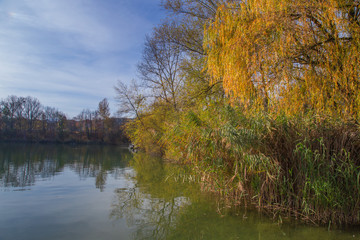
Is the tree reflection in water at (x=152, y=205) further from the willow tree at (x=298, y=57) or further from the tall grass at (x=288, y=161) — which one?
the willow tree at (x=298, y=57)

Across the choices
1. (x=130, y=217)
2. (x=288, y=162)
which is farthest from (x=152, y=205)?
(x=288, y=162)

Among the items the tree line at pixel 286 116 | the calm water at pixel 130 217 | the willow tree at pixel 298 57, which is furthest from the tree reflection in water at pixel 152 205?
the willow tree at pixel 298 57

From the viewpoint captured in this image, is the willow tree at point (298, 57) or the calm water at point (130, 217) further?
the willow tree at point (298, 57)

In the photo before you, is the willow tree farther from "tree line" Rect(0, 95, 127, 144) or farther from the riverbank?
"tree line" Rect(0, 95, 127, 144)

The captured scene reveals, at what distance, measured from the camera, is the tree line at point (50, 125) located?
162 feet

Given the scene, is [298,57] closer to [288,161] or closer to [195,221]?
[288,161]

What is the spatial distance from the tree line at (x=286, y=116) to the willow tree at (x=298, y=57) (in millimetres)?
21

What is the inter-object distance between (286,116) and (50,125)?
195 ft

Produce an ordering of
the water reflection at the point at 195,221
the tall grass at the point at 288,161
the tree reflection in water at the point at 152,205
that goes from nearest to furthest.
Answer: the water reflection at the point at 195,221 → the tall grass at the point at 288,161 → the tree reflection in water at the point at 152,205

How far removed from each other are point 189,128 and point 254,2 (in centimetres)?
342

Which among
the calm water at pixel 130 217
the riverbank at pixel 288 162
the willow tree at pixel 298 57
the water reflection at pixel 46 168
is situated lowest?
the water reflection at pixel 46 168

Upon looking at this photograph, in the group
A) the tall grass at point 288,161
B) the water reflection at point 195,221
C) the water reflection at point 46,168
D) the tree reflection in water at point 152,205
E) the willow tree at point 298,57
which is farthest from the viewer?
the water reflection at point 46,168

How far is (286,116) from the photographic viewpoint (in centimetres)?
467

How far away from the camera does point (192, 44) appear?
484 inches
